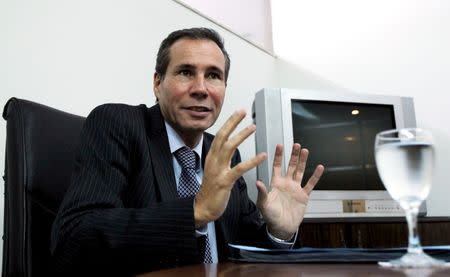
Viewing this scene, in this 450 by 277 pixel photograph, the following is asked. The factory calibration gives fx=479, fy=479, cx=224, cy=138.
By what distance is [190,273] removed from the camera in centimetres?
61

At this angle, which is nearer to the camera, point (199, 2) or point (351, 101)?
point (351, 101)

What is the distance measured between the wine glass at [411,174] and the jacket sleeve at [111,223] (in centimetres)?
37

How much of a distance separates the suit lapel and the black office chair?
8.2 inches

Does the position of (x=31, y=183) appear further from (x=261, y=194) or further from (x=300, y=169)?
(x=300, y=169)

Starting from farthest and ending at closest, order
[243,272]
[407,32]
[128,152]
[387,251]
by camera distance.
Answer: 1. [407,32]
2. [128,152]
3. [387,251]
4. [243,272]

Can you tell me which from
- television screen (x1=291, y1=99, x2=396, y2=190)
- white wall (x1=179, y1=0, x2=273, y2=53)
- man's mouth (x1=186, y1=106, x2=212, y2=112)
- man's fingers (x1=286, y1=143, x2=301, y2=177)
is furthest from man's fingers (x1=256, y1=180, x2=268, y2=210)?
white wall (x1=179, y1=0, x2=273, y2=53)

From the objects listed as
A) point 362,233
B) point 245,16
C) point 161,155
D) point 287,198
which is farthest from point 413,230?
point 245,16

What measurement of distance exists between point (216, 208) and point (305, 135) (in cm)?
154

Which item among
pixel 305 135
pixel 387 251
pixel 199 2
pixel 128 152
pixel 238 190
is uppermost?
pixel 199 2

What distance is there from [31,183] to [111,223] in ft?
0.85

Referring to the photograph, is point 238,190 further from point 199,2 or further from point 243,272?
point 199,2

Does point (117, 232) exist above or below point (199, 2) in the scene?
below

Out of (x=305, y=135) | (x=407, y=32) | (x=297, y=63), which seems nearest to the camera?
(x=305, y=135)

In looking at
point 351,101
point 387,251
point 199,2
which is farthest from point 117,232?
point 199,2
